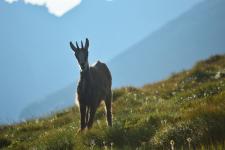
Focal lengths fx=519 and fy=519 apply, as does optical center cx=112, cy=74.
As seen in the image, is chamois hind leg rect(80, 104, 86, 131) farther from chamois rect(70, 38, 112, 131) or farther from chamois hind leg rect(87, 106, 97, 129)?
chamois hind leg rect(87, 106, 97, 129)

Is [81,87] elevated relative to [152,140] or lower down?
elevated

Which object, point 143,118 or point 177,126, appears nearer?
point 177,126

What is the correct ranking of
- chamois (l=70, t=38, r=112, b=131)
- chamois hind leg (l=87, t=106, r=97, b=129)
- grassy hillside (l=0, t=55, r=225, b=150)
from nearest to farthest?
grassy hillside (l=0, t=55, r=225, b=150) < chamois hind leg (l=87, t=106, r=97, b=129) < chamois (l=70, t=38, r=112, b=131)

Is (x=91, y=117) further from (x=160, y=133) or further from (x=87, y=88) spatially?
(x=160, y=133)

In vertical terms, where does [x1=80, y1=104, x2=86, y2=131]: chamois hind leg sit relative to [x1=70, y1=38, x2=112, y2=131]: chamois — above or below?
below

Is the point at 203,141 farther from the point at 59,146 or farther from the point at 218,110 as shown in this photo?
the point at 59,146

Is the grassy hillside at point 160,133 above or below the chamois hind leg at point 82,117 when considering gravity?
below

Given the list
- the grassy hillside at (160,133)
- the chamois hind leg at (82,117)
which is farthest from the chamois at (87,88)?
the grassy hillside at (160,133)

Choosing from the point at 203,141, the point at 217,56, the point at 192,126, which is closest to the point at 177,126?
the point at 192,126

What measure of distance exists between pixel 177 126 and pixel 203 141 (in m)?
1.14

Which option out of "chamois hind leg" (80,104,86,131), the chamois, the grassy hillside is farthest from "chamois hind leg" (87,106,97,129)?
the grassy hillside

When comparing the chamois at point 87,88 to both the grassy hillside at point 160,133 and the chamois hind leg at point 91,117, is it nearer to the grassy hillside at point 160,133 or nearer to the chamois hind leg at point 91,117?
the chamois hind leg at point 91,117

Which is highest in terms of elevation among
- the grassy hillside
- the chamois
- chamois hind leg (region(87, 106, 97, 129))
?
the chamois

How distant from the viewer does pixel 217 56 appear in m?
34.1
